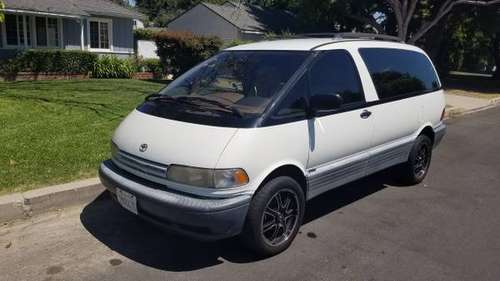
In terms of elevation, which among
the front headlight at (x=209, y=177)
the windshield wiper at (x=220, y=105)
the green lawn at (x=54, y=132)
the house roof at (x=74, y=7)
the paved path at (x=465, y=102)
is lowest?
the paved path at (x=465, y=102)

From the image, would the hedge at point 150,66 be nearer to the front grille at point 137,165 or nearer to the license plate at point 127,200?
the front grille at point 137,165

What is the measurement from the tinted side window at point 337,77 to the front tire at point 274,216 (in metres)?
0.97

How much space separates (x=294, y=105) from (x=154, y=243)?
1791 mm

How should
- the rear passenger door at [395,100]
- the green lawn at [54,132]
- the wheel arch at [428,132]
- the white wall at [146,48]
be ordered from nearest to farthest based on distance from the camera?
the rear passenger door at [395,100]
the green lawn at [54,132]
the wheel arch at [428,132]
the white wall at [146,48]

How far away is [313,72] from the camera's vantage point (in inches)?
169

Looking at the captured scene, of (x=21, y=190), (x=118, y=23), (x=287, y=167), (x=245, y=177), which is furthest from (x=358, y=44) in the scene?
(x=118, y=23)

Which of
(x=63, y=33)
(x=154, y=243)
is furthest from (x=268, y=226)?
(x=63, y=33)

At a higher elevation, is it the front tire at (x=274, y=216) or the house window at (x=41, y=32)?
the house window at (x=41, y=32)

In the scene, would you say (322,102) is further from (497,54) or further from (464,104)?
(497,54)

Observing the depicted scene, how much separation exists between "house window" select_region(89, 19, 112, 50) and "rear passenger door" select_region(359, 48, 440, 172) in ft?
64.7

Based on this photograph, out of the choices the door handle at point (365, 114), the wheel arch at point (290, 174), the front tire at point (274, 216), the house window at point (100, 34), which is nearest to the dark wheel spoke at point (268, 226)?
the front tire at point (274, 216)

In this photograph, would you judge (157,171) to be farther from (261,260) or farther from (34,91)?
(34,91)

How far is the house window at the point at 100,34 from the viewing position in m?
22.6

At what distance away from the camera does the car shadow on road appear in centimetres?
385
